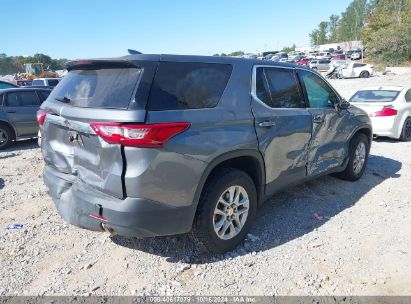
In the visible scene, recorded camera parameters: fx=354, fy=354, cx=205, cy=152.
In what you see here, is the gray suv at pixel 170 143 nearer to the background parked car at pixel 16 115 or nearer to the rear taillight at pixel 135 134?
the rear taillight at pixel 135 134

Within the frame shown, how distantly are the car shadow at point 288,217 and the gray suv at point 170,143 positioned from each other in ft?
0.93

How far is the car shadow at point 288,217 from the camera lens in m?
3.65

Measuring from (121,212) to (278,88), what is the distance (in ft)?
7.46

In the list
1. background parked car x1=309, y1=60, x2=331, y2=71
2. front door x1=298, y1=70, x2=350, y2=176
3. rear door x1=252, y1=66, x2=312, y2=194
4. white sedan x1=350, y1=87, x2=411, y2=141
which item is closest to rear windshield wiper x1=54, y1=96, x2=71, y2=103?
rear door x1=252, y1=66, x2=312, y2=194

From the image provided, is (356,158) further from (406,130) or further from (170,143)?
(406,130)

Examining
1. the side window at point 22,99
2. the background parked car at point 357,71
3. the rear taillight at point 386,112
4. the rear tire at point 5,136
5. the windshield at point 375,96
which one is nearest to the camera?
the rear taillight at point 386,112

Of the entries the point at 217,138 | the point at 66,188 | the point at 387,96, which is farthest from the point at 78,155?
the point at 387,96

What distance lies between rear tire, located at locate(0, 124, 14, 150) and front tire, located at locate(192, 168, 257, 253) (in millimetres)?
7627

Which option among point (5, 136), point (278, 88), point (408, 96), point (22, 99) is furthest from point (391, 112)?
point (5, 136)

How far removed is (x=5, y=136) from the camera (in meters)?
9.03

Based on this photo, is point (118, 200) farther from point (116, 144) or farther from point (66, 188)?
point (66, 188)

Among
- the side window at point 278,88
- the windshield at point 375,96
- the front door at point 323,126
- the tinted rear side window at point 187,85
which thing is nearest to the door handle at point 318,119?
the front door at point 323,126

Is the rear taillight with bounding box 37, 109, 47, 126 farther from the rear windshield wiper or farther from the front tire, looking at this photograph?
the front tire

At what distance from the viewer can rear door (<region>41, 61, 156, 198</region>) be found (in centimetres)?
276
